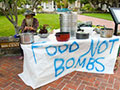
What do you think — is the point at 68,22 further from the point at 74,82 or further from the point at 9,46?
the point at 9,46

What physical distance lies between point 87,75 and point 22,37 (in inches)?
66.5

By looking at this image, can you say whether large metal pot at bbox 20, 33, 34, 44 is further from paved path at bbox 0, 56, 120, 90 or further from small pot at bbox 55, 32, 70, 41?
paved path at bbox 0, 56, 120, 90

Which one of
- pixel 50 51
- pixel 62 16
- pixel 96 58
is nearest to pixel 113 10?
pixel 96 58

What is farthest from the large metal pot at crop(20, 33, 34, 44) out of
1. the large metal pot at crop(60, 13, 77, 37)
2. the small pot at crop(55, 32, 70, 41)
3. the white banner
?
the large metal pot at crop(60, 13, 77, 37)

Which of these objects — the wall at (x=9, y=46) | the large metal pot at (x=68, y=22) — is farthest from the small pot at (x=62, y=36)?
the wall at (x=9, y=46)

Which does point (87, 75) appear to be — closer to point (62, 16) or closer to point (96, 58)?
point (96, 58)

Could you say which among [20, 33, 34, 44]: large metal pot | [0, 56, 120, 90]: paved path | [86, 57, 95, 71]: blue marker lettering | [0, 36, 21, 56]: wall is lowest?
[0, 56, 120, 90]: paved path

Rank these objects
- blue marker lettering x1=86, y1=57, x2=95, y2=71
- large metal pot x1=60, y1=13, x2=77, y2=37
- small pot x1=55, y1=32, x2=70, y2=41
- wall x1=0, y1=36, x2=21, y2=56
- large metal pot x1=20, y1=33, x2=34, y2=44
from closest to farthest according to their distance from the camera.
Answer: large metal pot x1=20, y1=33, x2=34, y2=44
small pot x1=55, y1=32, x2=70, y2=41
large metal pot x1=60, y1=13, x2=77, y2=37
blue marker lettering x1=86, y1=57, x2=95, y2=71
wall x1=0, y1=36, x2=21, y2=56

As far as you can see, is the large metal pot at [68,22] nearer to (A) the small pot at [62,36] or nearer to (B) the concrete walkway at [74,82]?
(A) the small pot at [62,36]

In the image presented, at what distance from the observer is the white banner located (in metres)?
2.42

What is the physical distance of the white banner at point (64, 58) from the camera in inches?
95.3

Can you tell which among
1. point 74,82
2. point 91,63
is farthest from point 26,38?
point 91,63

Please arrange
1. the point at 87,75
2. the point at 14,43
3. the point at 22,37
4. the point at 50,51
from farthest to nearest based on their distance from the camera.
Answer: the point at 14,43
the point at 87,75
the point at 50,51
the point at 22,37

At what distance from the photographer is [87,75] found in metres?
2.98
